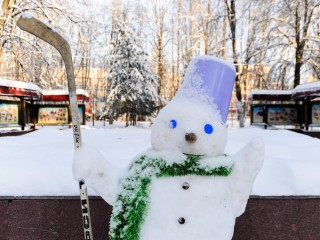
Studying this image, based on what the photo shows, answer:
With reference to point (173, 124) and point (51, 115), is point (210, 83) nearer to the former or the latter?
point (173, 124)

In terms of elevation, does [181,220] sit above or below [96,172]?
below

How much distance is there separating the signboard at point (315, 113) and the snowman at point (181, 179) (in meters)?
11.9

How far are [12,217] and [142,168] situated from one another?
1.58 m

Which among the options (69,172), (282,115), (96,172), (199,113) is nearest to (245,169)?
(199,113)

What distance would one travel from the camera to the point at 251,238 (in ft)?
10.0

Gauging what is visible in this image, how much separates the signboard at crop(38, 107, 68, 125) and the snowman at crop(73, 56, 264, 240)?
583 inches

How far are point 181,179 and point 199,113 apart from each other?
0.46 metres

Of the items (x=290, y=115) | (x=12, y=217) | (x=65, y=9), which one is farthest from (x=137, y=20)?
(x=12, y=217)

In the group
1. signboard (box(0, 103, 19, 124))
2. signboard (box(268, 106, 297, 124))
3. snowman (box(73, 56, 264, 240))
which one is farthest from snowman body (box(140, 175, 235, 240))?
signboard (box(268, 106, 297, 124))

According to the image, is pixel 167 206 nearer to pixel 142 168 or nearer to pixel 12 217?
pixel 142 168

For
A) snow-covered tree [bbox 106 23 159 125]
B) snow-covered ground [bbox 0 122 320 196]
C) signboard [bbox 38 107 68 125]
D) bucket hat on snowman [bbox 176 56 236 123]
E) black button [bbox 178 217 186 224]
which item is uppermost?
snow-covered tree [bbox 106 23 159 125]

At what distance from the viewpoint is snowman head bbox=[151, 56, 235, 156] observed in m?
2.15

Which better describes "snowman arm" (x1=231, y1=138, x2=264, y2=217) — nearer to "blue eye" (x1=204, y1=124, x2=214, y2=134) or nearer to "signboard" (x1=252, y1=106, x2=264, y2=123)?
"blue eye" (x1=204, y1=124, x2=214, y2=134)

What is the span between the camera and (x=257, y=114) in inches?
626
